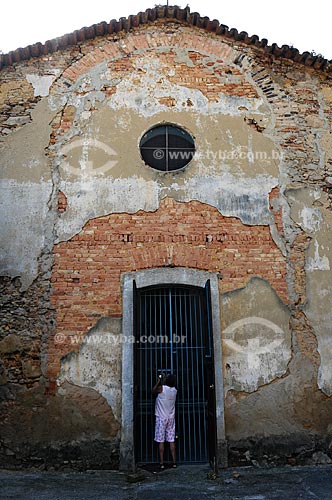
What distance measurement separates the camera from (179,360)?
7332mm

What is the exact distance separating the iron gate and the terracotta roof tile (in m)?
Result: 4.39

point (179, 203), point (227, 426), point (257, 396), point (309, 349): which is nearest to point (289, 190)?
point (179, 203)

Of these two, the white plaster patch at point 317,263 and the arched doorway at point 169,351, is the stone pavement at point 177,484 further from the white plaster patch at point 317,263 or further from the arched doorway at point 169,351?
the white plaster patch at point 317,263

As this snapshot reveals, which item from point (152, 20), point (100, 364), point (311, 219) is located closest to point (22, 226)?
point (100, 364)

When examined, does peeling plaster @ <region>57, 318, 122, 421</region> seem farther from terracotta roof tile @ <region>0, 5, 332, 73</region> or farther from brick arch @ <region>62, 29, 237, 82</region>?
terracotta roof tile @ <region>0, 5, 332, 73</region>

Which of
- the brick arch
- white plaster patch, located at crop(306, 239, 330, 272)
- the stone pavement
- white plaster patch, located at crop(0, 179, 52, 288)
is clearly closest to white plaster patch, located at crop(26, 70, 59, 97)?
the brick arch

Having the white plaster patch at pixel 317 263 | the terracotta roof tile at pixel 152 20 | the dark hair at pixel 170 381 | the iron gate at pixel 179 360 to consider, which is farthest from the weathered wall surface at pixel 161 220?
the dark hair at pixel 170 381

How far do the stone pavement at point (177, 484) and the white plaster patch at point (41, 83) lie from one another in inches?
229

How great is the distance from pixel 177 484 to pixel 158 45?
6904mm

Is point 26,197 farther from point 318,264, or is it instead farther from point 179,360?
point 318,264

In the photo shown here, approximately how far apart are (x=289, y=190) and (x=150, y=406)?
403 centimetres

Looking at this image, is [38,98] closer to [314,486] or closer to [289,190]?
[289,190]

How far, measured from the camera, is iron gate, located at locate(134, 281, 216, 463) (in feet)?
23.0

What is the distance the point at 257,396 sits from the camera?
7.06 m
